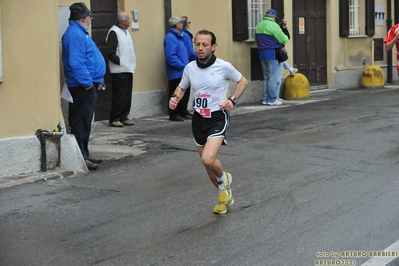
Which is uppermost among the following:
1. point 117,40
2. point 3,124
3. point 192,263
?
point 117,40

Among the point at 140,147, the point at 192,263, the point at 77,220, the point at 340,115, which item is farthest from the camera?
the point at 340,115

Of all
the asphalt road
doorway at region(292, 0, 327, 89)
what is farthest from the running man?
doorway at region(292, 0, 327, 89)

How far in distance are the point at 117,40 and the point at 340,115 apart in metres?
4.50

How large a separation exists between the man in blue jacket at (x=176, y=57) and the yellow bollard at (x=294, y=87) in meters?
4.37

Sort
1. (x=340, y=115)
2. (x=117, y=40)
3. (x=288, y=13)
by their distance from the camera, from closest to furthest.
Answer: (x=117, y=40) → (x=340, y=115) → (x=288, y=13)

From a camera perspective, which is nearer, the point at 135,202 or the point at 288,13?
the point at 135,202

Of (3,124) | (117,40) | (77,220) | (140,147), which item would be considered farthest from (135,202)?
(117,40)

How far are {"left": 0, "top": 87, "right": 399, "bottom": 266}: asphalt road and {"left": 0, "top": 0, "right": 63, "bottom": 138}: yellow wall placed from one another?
0.86 meters

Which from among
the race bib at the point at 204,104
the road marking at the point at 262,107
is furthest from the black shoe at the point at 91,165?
the road marking at the point at 262,107

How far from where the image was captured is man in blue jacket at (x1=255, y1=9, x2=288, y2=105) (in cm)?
1712

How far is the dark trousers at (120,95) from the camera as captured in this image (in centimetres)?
1356

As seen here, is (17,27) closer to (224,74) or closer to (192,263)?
(224,74)

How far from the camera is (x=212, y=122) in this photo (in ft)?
25.3

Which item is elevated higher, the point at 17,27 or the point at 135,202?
the point at 17,27
